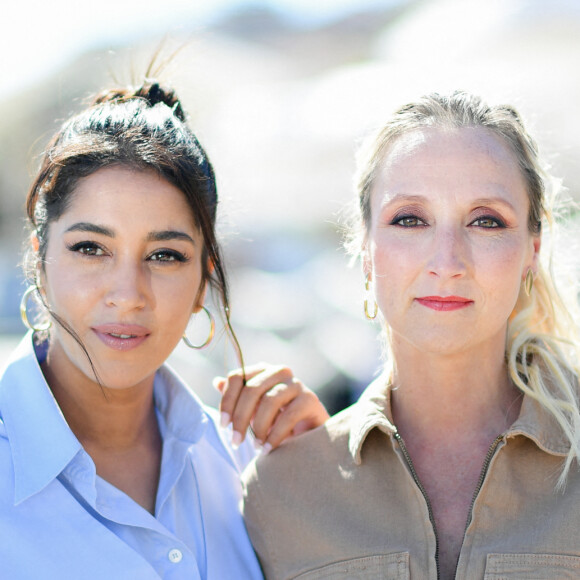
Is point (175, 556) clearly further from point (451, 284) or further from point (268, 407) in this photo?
point (451, 284)

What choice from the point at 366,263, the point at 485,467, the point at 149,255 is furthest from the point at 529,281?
the point at 149,255

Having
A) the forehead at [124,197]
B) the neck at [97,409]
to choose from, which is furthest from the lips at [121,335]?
the forehead at [124,197]

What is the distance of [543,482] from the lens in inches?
82.8

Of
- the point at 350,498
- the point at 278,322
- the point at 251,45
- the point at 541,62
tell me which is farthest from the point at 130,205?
the point at 251,45

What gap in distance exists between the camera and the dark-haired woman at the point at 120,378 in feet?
6.64

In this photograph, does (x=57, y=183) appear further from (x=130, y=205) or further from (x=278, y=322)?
(x=278, y=322)

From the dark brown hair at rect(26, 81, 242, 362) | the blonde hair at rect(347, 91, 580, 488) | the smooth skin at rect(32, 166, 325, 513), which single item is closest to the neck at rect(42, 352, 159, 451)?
the smooth skin at rect(32, 166, 325, 513)

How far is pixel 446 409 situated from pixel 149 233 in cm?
104

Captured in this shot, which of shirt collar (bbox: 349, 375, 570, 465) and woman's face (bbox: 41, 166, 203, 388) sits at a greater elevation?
woman's face (bbox: 41, 166, 203, 388)

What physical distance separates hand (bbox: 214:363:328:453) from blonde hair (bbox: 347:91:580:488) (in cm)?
54

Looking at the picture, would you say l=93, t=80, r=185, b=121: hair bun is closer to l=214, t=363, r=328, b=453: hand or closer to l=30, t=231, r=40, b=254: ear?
l=30, t=231, r=40, b=254: ear

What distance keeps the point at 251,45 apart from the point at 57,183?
7042mm

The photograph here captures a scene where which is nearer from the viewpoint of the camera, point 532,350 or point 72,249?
point 72,249

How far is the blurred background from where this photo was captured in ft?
18.9
